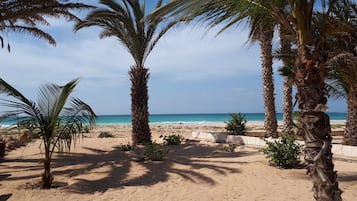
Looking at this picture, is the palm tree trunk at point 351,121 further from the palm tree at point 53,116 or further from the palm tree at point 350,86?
the palm tree at point 53,116

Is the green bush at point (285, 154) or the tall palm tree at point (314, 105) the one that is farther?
the green bush at point (285, 154)

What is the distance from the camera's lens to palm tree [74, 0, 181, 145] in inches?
583

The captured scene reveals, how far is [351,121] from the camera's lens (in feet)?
43.4

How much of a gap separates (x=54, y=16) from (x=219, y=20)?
36.9ft

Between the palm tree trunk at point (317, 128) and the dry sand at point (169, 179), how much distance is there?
339cm

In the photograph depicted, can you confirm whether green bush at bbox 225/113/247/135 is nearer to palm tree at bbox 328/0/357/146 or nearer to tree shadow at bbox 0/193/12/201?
palm tree at bbox 328/0/357/146

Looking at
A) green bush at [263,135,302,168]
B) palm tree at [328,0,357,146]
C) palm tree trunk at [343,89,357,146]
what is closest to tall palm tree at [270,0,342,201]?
green bush at [263,135,302,168]

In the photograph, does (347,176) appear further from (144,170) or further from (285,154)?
(144,170)

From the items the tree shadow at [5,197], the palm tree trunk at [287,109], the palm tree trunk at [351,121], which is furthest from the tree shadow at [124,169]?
the palm tree trunk at [287,109]

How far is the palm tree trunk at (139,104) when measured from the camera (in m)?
15.7

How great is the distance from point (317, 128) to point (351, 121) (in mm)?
10461

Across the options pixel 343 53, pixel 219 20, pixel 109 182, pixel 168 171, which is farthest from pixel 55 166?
pixel 343 53

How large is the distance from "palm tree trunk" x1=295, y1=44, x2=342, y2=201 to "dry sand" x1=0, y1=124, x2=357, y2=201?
133 inches

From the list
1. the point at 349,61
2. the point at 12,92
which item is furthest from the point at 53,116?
the point at 349,61
